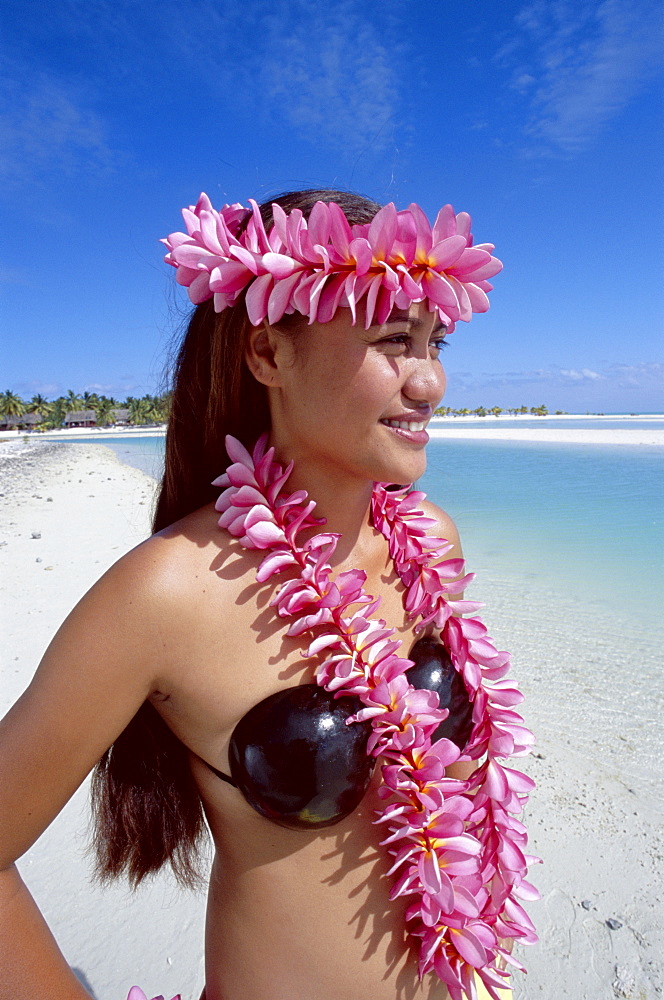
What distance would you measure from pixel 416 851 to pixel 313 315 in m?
1.13

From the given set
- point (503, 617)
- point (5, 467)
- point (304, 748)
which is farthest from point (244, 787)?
point (5, 467)

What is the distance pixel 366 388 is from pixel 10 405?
96.2 m

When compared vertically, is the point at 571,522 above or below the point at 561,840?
below

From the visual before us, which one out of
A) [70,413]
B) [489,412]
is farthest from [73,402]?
[489,412]

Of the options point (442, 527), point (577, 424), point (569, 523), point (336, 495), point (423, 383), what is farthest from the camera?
point (577, 424)

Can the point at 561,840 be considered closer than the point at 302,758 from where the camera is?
No

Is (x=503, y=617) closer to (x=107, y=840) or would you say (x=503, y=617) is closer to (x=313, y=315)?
(x=107, y=840)

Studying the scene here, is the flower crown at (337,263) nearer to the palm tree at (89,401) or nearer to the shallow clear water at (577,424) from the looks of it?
the shallow clear water at (577,424)

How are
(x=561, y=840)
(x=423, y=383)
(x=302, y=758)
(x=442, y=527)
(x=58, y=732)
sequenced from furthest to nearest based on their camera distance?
(x=561, y=840), (x=442, y=527), (x=423, y=383), (x=302, y=758), (x=58, y=732)

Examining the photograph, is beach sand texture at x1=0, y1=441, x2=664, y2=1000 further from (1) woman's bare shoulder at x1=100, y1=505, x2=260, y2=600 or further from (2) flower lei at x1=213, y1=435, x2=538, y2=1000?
(1) woman's bare shoulder at x1=100, y1=505, x2=260, y2=600

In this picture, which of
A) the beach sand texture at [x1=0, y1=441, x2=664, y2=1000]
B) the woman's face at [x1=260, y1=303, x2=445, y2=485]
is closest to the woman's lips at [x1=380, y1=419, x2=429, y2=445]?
the woman's face at [x1=260, y1=303, x2=445, y2=485]

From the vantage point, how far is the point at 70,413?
93750 millimetres

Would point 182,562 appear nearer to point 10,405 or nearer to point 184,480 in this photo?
point 184,480

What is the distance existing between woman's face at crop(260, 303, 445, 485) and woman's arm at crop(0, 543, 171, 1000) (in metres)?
0.51
